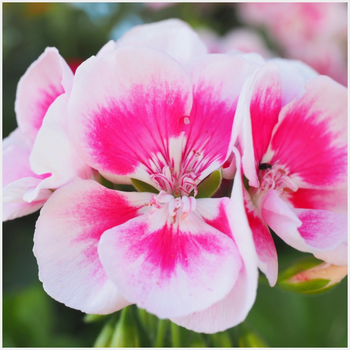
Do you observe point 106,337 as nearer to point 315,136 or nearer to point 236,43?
point 315,136

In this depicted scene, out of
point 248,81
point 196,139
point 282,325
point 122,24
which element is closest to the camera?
point 248,81

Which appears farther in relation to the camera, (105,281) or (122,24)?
(122,24)

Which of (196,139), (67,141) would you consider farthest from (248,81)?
(67,141)

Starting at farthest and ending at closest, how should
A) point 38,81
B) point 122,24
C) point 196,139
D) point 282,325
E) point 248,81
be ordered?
point 122,24
point 282,325
point 38,81
point 196,139
point 248,81

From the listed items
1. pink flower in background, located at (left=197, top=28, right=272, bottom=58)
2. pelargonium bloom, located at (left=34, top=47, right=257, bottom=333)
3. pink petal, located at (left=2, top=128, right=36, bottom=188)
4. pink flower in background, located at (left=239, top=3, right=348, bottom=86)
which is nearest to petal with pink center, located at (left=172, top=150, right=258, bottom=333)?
pelargonium bloom, located at (left=34, top=47, right=257, bottom=333)

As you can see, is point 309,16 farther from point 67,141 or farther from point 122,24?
point 67,141

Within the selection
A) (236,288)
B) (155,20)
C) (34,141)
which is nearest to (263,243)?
(236,288)

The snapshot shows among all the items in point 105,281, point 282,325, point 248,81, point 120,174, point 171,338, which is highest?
point 248,81
